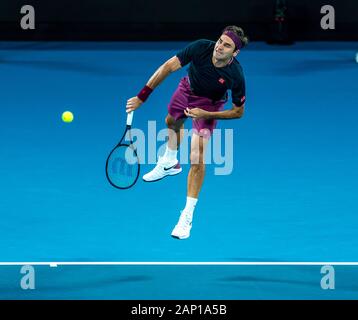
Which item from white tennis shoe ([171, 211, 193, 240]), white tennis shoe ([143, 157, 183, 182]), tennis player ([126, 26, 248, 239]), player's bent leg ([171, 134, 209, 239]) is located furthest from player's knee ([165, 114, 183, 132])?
white tennis shoe ([171, 211, 193, 240])

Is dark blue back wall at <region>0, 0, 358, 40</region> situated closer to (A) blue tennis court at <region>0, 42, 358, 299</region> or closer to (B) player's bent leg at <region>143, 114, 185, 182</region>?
(A) blue tennis court at <region>0, 42, 358, 299</region>

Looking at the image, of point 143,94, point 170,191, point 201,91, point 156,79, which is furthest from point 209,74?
point 170,191

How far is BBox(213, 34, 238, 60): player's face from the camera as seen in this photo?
33.4 ft

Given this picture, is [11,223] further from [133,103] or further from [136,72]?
[136,72]

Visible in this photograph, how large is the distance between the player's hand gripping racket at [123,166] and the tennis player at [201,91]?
412 mm

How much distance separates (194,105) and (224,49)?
86 centimetres

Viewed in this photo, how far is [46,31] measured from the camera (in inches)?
870

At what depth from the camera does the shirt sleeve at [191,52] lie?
416 inches

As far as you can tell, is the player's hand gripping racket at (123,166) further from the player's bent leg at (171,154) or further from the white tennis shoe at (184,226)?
the player's bent leg at (171,154)

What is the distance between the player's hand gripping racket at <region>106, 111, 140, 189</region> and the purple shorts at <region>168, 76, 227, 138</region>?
2.02 ft

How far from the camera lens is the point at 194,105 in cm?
1099

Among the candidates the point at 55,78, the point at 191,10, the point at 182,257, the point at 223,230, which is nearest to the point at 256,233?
the point at 223,230

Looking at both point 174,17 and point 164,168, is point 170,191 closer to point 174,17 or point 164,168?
point 164,168

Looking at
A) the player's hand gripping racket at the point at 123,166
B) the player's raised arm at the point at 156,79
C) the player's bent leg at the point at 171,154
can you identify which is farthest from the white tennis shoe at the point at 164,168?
the player's raised arm at the point at 156,79
